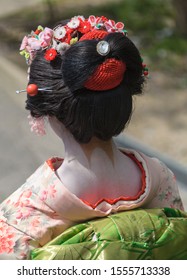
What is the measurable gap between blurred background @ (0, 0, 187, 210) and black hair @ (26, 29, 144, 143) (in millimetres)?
1893

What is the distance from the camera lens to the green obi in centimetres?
236

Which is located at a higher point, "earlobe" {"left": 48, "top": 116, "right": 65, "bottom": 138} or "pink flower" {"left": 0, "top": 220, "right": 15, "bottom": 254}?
"earlobe" {"left": 48, "top": 116, "right": 65, "bottom": 138}

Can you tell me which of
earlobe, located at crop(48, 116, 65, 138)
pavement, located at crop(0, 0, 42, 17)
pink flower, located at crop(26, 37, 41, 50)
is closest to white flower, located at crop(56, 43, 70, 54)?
pink flower, located at crop(26, 37, 41, 50)

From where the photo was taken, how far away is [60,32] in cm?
245

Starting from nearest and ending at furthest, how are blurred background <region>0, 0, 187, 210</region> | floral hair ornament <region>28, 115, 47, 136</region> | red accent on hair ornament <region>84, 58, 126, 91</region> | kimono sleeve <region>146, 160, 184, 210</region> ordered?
red accent on hair ornament <region>84, 58, 126, 91</region> → floral hair ornament <region>28, 115, 47, 136</region> → kimono sleeve <region>146, 160, 184, 210</region> → blurred background <region>0, 0, 187, 210</region>

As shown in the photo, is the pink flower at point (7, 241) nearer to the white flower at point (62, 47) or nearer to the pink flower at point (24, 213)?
the pink flower at point (24, 213)

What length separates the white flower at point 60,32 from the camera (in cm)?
243

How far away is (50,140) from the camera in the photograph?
556cm

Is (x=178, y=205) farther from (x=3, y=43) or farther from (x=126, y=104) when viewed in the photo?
(x=3, y=43)

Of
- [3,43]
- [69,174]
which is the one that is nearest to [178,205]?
[69,174]

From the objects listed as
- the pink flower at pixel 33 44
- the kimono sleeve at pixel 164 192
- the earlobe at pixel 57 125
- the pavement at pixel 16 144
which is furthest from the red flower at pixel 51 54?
the pavement at pixel 16 144

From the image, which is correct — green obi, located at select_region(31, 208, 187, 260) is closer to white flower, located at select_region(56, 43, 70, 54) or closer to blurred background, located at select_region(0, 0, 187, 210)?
white flower, located at select_region(56, 43, 70, 54)

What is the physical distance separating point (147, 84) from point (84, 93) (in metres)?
1.07
